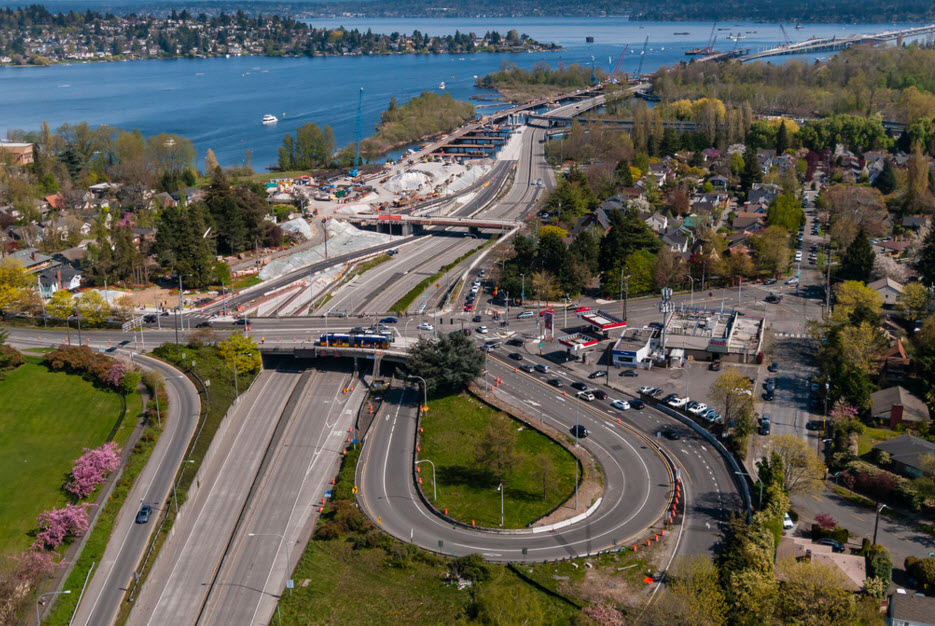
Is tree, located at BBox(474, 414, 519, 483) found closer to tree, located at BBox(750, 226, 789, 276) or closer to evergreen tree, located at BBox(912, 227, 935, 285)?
tree, located at BBox(750, 226, 789, 276)

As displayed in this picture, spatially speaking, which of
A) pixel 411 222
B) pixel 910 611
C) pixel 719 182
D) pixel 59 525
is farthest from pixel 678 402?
pixel 719 182

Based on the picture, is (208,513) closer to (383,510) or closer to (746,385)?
(383,510)

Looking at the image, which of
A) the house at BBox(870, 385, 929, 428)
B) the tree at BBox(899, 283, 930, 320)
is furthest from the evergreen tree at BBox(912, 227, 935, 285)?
the house at BBox(870, 385, 929, 428)

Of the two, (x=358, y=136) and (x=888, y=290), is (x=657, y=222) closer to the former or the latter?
(x=888, y=290)

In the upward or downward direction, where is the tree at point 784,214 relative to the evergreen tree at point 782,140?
downward

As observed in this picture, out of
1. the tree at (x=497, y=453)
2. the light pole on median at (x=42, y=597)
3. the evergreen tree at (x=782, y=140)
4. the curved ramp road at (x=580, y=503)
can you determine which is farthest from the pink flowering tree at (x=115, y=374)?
the evergreen tree at (x=782, y=140)

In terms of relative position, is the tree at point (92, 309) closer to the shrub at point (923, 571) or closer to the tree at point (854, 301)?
the tree at point (854, 301)

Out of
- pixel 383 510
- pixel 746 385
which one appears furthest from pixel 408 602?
pixel 746 385
